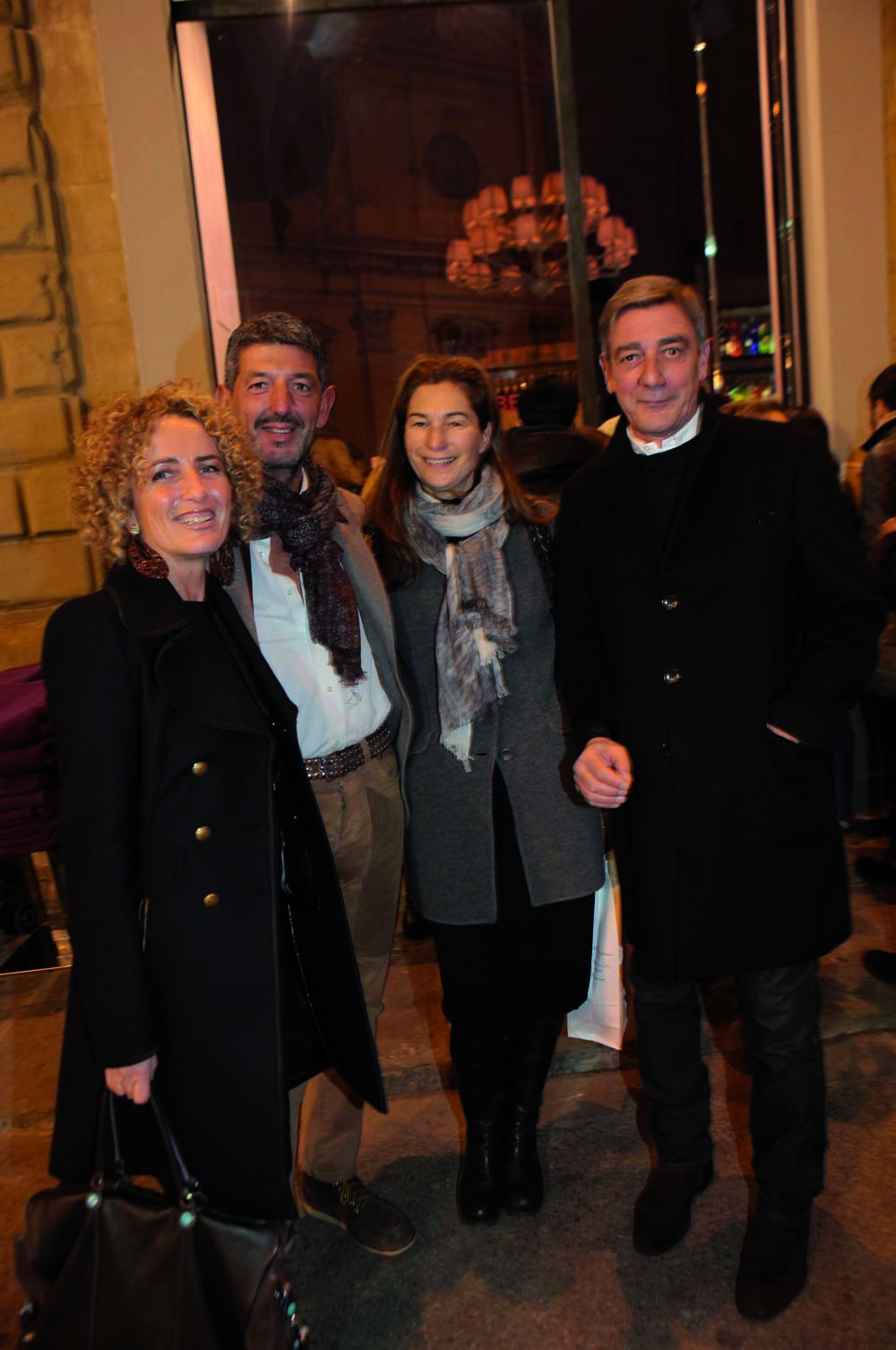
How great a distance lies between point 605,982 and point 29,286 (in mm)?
3506

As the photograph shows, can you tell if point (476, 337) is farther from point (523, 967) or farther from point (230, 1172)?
point (230, 1172)

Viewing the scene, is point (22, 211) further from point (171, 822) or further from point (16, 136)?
point (171, 822)

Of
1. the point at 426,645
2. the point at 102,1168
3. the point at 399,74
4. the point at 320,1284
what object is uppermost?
the point at 399,74

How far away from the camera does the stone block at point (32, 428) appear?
408cm

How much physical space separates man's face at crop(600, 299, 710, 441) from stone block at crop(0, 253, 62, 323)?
294 cm

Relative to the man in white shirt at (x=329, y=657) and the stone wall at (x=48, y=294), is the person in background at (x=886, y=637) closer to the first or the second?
the man in white shirt at (x=329, y=657)

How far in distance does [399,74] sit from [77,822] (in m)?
7.73

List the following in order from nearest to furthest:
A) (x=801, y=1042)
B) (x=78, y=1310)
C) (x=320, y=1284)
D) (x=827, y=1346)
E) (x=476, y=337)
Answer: (x=78, y=1310) → (x=827, y=1346) → (x=801, y=1042) → (x=320, y=1284) → (x=476, y=337)

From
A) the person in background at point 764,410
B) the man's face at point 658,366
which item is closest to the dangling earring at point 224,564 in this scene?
the man's face at point 658,366

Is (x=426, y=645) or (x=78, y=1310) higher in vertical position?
(x=426, y=645)

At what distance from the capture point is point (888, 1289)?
2.01 meters

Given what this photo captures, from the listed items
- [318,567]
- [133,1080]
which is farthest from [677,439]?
[133,1080]

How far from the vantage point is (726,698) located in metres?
1.93

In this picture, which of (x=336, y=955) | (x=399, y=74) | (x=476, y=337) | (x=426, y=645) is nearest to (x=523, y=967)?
(x=336, y=955)
